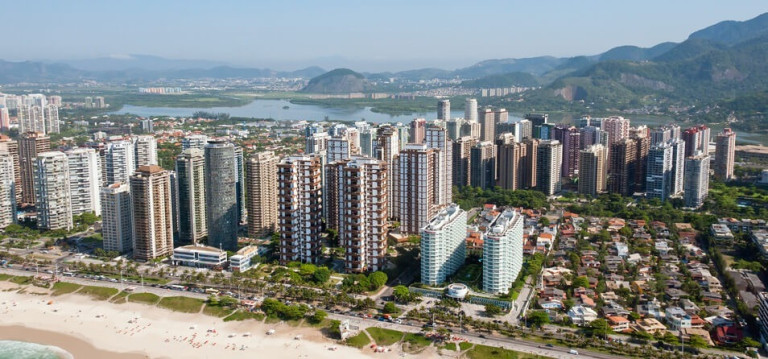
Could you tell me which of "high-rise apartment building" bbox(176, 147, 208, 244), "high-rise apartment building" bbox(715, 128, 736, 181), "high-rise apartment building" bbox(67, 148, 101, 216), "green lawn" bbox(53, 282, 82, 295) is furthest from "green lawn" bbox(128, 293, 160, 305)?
"high-rise apartment building" bbox(715, 128, 736, 181)

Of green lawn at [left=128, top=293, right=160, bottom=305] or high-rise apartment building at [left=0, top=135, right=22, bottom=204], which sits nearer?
green lawn at [left=128, top=293, right=160, bottom=305]

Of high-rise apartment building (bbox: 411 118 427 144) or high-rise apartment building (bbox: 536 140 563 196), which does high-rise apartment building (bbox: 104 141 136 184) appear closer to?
high-rise apartment building (bbox: 411 118 427 144)

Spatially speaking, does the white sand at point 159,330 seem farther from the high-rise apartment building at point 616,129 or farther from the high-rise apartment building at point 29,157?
the high-rise apartment building at point 616,129

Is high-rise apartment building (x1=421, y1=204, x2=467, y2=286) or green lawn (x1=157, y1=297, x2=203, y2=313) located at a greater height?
high-rise apartment building (x1=421, y1=204, x2=467, y2=286)

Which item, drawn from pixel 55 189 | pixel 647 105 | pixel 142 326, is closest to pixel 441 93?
pixel 647 105

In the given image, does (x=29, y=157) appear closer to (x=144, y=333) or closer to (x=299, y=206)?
(x=299, y=206)

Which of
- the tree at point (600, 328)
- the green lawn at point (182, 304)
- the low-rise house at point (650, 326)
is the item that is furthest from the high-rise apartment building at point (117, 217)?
the low-rise house at point (650, 326)

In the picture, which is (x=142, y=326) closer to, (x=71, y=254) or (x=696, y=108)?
(x=71, y=254)
